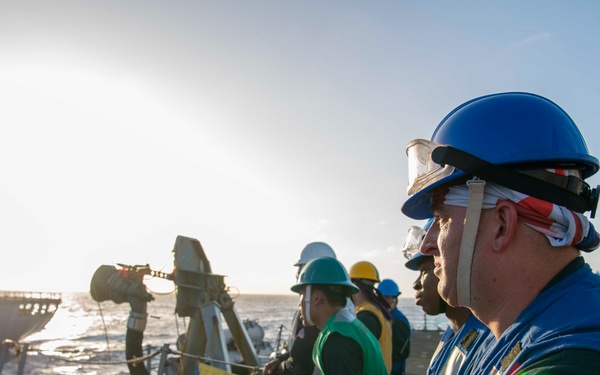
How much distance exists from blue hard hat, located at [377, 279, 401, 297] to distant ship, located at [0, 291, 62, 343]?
3380 cm

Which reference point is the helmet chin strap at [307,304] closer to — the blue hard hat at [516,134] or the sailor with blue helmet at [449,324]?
the sailor with blue helmet at [449,324]

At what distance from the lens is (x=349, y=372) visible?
3.52 metres

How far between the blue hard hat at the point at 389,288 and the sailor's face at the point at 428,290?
496 centimetres

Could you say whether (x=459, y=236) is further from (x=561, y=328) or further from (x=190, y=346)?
(x=190, y=346)

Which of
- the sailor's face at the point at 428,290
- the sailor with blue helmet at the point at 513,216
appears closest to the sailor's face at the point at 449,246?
the sailor with blue helmet at the point at 513,216

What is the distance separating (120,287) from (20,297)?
34254 millimetres

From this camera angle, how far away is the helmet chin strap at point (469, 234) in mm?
1554

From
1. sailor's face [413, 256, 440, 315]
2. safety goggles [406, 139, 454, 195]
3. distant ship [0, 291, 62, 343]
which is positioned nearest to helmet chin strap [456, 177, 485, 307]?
safety goggles [406, 139, 454, 195]

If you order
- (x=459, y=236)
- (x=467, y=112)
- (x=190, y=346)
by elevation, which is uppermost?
(x=467, y=112)

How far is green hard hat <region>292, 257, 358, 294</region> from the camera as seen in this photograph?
461cm

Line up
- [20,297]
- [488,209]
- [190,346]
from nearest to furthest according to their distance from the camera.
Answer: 1. [488,209]
2. [190,346]
3. [20,297]

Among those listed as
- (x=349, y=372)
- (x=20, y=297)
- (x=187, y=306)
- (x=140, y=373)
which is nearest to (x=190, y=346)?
(x=187, y=306)

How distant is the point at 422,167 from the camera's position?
6.08 ft

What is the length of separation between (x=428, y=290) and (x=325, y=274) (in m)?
1.11
